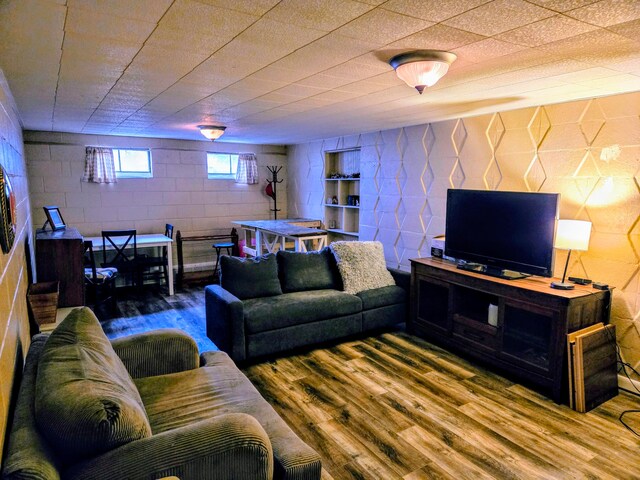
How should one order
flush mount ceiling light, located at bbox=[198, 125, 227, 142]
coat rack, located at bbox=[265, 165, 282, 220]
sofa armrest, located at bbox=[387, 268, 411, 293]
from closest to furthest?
sofa armrest, located at bbox=[387, 268, 411, 293] → flush mount ceiling light, located at bbox=[198, 125, 227, 142] → coat rack, located at bbox=[265, 165, 282, 220]

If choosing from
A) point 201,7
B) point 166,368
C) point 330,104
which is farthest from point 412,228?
point 201,7

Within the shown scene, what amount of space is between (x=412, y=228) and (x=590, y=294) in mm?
2252

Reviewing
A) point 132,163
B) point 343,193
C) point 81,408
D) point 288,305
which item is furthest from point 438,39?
point 132,163

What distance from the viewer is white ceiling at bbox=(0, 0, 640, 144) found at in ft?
4.99

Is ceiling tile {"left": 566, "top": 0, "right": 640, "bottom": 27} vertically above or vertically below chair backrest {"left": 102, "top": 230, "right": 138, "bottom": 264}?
above

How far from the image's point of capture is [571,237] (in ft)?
9.57

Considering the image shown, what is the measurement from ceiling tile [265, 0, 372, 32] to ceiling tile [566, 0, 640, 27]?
0.82 meters

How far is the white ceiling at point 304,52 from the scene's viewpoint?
1521mm

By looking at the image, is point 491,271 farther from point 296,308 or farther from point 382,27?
point 382,27

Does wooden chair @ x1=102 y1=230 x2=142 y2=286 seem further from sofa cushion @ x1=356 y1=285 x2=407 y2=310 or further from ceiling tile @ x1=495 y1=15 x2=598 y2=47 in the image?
ceiling tile @ x1=495 y1=15 x2=598 y2=47

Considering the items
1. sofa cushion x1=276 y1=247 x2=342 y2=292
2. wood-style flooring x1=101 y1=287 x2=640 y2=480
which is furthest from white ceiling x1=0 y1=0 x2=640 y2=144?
wood-style flooring x1=101 y1=287 x2=640 y2=480

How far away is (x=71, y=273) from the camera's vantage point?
11.5 feet

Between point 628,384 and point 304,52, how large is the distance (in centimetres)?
323

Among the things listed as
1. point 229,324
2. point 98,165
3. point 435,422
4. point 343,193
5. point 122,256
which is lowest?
point 435,422
